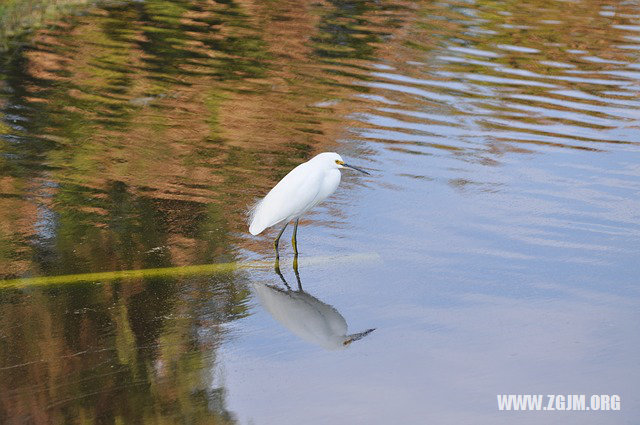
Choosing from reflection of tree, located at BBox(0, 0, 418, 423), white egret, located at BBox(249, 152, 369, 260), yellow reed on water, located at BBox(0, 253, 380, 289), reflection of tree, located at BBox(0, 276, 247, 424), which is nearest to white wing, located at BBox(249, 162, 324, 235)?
white egret, located at BBox(249, 152, 369, 260)

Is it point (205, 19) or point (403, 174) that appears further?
point (205, 19)

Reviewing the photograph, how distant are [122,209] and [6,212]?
89cm

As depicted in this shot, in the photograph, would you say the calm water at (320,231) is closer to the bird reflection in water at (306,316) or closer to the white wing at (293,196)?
the bird reflection in water at (306,316)

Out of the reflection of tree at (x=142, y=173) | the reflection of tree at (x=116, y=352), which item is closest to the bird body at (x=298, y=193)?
the reflection of tree at (x=142, y=173)

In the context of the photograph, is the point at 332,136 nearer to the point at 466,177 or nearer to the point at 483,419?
the point at 466,177

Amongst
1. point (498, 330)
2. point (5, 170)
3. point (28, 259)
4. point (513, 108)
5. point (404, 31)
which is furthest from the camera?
point (404, 31)

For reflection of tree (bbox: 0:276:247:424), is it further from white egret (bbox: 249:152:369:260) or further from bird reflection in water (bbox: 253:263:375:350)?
white egret (bbox: 249:152:369:260)

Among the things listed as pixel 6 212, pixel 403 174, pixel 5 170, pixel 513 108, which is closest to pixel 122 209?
pixel 6 212

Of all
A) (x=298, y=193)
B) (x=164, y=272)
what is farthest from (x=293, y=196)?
(x=164, y=272)

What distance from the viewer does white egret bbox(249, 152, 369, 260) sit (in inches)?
285

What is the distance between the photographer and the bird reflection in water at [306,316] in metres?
6.12

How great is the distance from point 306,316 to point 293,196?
1095mm

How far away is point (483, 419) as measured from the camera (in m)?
5.25

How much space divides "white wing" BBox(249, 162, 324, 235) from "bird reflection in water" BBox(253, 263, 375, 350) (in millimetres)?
512
